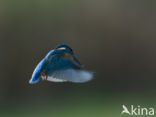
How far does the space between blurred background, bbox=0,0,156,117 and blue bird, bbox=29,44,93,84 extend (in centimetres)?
511

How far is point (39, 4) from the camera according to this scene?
940 centimetres

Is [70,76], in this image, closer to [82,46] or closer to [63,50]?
[63,50]

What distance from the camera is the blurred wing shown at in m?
2.69

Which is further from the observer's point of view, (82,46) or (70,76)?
(82,46)

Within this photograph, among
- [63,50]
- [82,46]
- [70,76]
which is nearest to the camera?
[70,76]

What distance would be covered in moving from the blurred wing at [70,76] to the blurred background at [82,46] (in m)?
5.17

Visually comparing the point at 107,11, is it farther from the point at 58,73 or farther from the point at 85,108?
the point at 58,73

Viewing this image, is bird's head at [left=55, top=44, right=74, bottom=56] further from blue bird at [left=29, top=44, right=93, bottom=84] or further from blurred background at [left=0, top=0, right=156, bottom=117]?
blurred background at [left=0, top=0, right=156, bottom=117]

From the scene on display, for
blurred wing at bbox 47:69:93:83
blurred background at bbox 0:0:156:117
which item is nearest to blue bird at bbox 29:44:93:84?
blurred wing at bbox 47:69:93:83

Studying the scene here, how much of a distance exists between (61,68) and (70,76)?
0.34ft

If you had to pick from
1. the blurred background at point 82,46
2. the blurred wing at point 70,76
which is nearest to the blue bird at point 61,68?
the blurred wing at point 70,76

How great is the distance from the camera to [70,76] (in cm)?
276

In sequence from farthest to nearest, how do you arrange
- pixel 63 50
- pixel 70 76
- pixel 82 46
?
pixel 82 46 → pixel 63 50 → pixel 70 76

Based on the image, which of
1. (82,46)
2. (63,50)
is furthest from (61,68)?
Result: (82,46)
